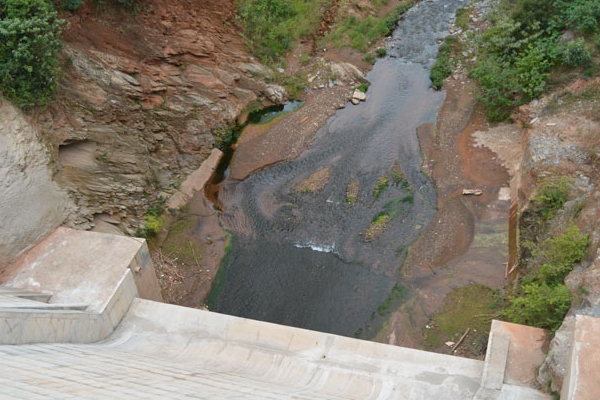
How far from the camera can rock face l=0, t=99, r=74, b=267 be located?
11.9 m

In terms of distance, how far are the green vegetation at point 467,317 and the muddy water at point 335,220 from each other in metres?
1.46

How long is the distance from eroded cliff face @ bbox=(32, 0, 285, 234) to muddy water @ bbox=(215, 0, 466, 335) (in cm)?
235

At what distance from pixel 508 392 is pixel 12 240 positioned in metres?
10.6

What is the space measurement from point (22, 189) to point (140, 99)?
16.7ft

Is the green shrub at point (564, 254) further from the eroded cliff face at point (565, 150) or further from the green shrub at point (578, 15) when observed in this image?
the green shrub at point (578, 15)

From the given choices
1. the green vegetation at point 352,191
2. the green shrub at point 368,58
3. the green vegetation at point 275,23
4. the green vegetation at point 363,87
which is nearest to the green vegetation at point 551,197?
the green vegetation at point 352,191

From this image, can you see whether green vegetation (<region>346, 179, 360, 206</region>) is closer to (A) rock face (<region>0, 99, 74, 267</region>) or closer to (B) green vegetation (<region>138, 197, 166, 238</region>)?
(B) green vegetation (<region>138, 197, 166, 238</region>)

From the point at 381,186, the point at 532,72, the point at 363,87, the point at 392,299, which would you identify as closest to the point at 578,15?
the point at 532,72

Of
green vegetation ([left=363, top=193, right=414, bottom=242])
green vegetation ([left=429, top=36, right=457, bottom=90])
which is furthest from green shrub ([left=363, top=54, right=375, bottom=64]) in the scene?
green vegetation ([left=363, top=193, right=414, bottom=242])

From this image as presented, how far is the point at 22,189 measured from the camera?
12234 mm

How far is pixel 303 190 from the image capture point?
16562 millimetres

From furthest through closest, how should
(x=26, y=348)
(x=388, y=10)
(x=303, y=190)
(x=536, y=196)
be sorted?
1. (x=388, y=10)
2. (x=303, y=190)
3. (x=536, y=196)
4. (x=26, y=348)

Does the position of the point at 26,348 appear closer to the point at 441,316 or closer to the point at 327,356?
the point at 327,356

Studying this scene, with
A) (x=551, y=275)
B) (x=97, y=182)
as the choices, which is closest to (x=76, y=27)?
(x=97, y=182)
